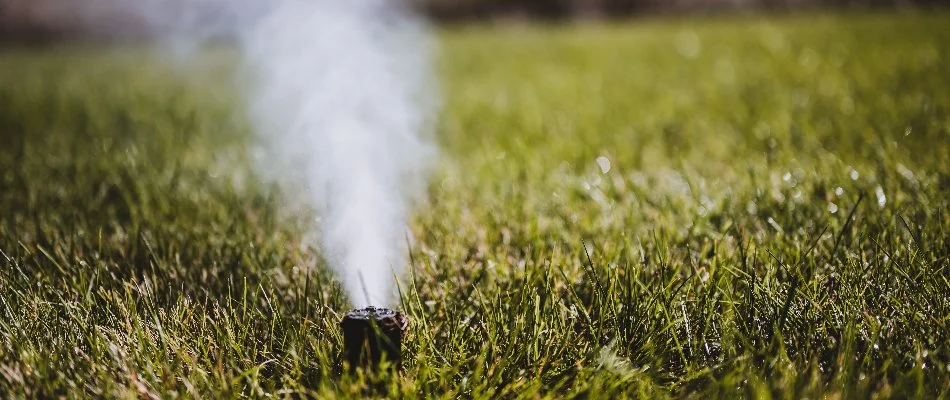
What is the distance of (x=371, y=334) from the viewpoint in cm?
99

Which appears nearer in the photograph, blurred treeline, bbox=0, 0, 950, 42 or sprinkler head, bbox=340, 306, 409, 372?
sprinkler head, bbox=340, 306, 409, 372

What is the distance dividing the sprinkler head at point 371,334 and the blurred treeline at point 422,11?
10549 millimetres

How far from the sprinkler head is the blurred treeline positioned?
1055 cm

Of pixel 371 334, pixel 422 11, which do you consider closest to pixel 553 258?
pixel 371 334

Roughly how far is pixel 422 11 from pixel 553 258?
464 inches

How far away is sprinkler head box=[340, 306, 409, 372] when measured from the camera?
974 mm

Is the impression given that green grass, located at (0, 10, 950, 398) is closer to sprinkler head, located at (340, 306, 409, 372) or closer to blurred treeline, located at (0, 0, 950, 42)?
sprinkler head, located at (340, 306, 409, 372)

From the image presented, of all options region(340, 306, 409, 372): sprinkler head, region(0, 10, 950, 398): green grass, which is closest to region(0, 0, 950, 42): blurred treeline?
region(0, 10, 950, 398): green grass

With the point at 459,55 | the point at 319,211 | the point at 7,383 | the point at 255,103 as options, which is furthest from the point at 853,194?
the point at 459,55

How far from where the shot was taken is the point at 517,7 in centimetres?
1310

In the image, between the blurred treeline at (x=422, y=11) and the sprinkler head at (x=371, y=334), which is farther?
the blurred treeline at (x=422, y=11)

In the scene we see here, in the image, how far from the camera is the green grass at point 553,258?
1.07 metres

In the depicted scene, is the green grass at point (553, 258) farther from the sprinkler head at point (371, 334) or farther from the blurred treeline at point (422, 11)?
the blurred treeline at point (422, 11)

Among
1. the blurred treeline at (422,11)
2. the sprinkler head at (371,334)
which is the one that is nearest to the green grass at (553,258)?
the sprinkler head at (371,334)
